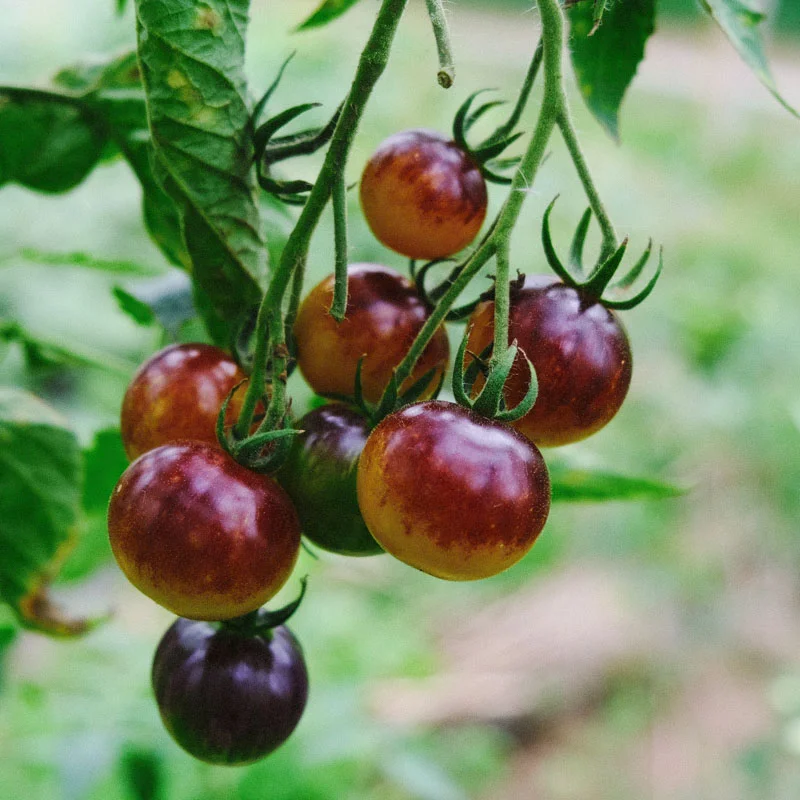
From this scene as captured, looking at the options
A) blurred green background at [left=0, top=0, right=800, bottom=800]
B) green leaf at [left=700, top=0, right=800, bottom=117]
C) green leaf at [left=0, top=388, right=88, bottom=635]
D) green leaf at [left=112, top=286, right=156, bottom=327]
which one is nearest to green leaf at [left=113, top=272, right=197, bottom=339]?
green leaf at [left=112, top=286, right=156, bottom=327]

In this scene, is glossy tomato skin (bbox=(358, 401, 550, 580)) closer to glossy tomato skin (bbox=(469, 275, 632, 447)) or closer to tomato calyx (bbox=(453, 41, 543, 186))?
glossy tomato skin (bbox=(469, 275, 632, 447))

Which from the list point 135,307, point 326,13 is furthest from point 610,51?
point 135,307

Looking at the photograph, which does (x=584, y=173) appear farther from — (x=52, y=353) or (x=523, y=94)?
(x=52, y=353)

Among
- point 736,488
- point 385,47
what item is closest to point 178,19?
point 385,47

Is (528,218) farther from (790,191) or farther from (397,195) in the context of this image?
(397,195)

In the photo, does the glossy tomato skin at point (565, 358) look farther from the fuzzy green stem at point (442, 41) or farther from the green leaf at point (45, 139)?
the green leaf at point (45, 139)

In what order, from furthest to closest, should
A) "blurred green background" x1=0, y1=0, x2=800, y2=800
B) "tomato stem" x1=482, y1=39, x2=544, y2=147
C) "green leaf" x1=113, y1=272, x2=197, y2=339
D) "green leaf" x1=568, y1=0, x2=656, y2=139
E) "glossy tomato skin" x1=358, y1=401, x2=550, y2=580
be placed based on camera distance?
"blurred green background" x1=0, y1=0, x2=800, y2=800, "green leaf" x1=113, y1=272, x2=197, y2=339, "green leaf" x1=568, y1=0, x2=656, y2=139, "tomato stem" x1=482, y1=39, x2=544, y2=147, "glossy tomato skin" x1=358, y1=401, x2=550, y2=580

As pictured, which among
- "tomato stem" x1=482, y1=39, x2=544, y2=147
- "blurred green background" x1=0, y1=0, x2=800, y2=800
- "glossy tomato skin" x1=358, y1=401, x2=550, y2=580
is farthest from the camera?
"blurred green background" x1=0, y1=0, x2=800, y2=800
